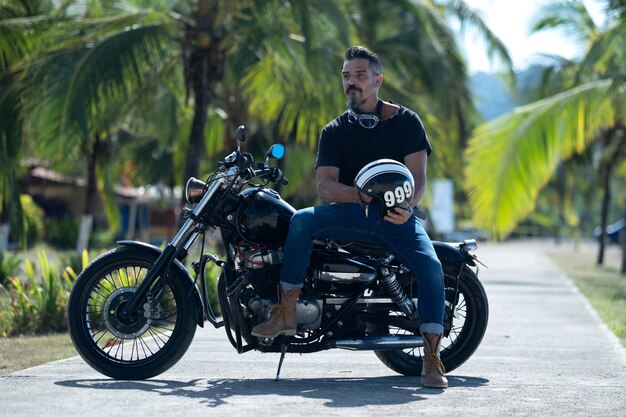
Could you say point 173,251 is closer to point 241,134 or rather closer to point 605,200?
point 241,134

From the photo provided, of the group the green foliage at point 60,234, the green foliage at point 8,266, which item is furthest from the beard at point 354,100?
the green foliage at point 60,234

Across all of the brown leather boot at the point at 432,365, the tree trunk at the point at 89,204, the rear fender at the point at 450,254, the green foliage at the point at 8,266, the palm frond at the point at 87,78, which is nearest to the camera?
the brown leather boot at the point at 432,365

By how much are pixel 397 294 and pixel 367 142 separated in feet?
3.11

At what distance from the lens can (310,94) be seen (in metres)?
16.2

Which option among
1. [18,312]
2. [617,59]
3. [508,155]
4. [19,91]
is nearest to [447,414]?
[18,312]

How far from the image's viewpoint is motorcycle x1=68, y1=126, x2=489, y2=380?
703cm

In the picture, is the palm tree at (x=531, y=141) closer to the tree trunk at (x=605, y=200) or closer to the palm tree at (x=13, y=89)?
the palm tree at (x=13, y=89)

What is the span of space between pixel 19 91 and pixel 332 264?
859cm

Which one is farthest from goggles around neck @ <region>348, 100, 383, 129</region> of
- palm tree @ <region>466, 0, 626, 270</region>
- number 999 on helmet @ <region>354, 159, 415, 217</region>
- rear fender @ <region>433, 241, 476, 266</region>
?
palm tree @ <region>466, 0, 626, 270</region>

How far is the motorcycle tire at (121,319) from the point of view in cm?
707

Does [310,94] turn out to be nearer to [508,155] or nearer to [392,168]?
[508,155]

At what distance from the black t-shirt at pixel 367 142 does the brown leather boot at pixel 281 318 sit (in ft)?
2.88

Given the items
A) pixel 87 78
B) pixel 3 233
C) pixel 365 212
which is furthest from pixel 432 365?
pixel 3 233

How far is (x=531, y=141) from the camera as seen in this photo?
1722cm
